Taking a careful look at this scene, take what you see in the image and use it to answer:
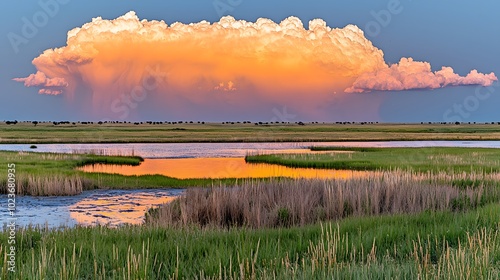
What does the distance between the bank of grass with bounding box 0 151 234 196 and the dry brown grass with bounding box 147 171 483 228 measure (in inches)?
323

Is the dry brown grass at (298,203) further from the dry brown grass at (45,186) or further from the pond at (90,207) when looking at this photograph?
the dry brown grass at (45,186)

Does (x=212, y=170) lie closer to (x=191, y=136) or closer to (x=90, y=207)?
(x=90, y=207)

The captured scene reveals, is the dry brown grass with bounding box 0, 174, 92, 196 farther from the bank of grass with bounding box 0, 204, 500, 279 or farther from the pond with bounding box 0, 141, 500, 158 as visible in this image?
the pond with bounding box 0, 141, 500, 158

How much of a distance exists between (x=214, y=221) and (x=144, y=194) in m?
12.6

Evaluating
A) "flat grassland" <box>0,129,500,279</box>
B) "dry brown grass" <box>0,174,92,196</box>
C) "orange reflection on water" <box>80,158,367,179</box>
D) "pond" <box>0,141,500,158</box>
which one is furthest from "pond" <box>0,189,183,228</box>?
"pond" <box>0,141,500,158</box>

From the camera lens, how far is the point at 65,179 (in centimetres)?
2933

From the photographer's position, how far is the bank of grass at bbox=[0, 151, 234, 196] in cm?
2805

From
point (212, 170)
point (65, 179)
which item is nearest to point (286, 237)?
point (65, 179)

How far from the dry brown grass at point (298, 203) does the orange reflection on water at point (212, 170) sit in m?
16.3

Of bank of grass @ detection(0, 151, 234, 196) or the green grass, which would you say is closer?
bank of grass @ detection(0, 151, 234, 196)

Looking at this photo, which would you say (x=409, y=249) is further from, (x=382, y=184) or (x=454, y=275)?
(x=382, y=184)

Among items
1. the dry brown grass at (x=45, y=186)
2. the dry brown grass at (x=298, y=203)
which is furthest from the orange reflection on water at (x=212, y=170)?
the dry brown grass at (x=298, y=203)

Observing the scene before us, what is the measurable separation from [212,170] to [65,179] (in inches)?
631

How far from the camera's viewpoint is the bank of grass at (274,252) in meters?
8.86
